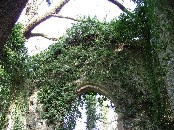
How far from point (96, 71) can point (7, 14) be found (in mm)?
9173

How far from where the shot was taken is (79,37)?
38.1 ft

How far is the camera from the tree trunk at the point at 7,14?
1697 millimetres

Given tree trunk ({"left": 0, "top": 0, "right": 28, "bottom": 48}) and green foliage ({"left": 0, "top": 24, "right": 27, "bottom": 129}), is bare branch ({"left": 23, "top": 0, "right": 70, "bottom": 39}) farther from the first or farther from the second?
tree trunk ({"left": 0, "top": 0, "right": 28, "bottom": 48})

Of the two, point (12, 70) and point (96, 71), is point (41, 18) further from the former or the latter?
point (96, 71)

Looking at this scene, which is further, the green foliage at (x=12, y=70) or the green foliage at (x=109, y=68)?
the green foliage at (x=12, y=70)

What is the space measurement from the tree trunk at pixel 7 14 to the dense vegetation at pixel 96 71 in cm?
777

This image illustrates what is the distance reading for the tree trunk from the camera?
5.57ft

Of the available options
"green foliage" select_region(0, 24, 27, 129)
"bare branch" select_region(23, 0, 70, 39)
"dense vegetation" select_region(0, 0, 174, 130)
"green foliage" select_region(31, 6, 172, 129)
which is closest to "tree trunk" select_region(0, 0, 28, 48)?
"dense vegetation" select_region(0, 0, 174, 130)

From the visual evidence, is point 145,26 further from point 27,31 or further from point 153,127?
point 27,31

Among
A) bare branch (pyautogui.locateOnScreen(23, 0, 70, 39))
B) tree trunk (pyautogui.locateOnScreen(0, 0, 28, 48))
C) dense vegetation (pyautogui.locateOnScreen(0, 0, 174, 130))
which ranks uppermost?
bare branch (pyautogui.locateOnScreen(23, 0, 70, 39))

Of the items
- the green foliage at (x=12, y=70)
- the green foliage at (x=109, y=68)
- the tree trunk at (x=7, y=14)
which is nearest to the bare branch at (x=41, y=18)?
the green foliage at (x=12, y=70)

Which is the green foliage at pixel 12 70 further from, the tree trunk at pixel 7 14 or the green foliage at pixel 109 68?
the tree trunk at pixel 7 14

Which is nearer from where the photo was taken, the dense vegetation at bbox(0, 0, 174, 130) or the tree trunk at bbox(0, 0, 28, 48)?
the tree trunk at bbox(0, 0, 28, 48)

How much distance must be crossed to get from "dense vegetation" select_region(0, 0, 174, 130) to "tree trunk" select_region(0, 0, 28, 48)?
777 centimetres
